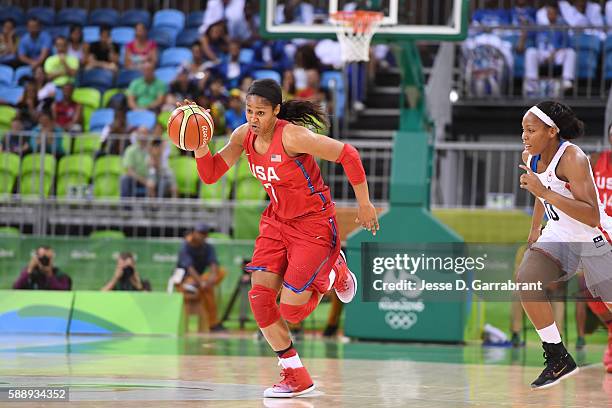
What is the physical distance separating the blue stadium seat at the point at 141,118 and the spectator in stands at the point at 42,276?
12.4 feet

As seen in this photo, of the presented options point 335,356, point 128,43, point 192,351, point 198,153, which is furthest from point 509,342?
point 128,43

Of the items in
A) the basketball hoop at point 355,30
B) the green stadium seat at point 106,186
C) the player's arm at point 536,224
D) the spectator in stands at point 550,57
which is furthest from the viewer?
the spectator in stands at point 550,57

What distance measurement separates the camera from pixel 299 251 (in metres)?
7.04

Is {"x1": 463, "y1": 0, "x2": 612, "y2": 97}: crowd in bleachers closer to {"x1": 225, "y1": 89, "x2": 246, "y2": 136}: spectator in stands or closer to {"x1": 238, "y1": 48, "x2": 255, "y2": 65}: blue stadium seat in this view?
{"x1": 238, "y1": 48, "x2": 255, "y2": 65}: blue stadium seat

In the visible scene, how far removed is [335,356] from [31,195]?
276 inches

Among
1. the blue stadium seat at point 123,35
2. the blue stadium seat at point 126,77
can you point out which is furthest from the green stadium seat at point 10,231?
the blue stadium seat at point 123,35

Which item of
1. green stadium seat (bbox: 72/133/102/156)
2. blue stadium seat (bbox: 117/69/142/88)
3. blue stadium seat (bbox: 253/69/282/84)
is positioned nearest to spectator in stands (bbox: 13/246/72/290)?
green stadium seat (bbox: 72/133/102/156)

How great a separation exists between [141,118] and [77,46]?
324cm

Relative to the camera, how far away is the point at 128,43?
19750 millimetres

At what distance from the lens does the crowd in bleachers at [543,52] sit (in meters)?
17.1

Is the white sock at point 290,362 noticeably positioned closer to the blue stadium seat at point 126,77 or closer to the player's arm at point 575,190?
the player's arm at point 575,190

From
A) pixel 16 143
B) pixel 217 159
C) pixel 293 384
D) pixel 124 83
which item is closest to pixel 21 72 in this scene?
pixel 124 83

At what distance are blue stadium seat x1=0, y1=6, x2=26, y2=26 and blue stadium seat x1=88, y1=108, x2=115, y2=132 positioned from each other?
412 cm

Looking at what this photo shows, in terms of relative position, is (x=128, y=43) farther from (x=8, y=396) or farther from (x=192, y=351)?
(x=8, y=396)
